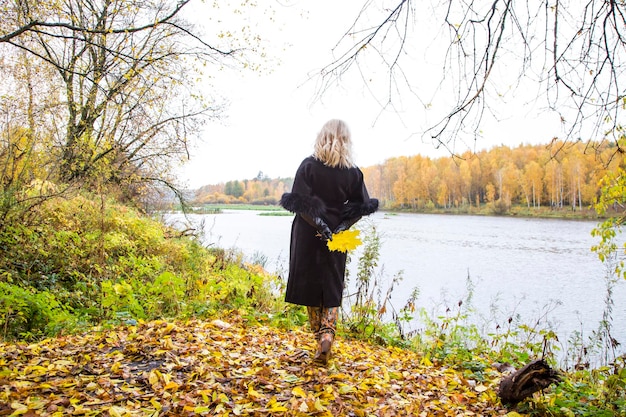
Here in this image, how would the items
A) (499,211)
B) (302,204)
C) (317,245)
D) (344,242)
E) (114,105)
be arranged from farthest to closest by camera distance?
(499,211)
(114,105)
(317,245)
(302,204)
(344,242)

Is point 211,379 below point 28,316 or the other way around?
below

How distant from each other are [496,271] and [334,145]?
40.1 feet

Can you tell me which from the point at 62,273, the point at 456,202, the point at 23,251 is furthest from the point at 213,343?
the point at 456,202

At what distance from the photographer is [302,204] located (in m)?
3.34

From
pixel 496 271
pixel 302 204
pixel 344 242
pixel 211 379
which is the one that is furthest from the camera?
pixel 496 271

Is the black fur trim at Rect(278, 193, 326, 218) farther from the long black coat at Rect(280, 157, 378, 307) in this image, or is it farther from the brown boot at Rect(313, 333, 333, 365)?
the brown boot at Rect(313, 333, 333, 365)

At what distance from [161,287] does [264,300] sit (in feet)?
4.75

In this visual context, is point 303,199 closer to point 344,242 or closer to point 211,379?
point 344,242

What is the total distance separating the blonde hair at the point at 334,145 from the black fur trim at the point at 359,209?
1.10 ft

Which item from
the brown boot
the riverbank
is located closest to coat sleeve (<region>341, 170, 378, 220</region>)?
the brown boot

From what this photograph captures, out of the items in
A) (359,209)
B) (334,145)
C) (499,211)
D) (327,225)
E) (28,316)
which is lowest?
(499,211)

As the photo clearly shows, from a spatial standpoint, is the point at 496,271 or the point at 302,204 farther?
the point at 496,271

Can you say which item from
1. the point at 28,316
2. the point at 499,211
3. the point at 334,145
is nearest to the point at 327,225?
the point at 334,145

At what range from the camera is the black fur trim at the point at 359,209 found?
11.6ft
